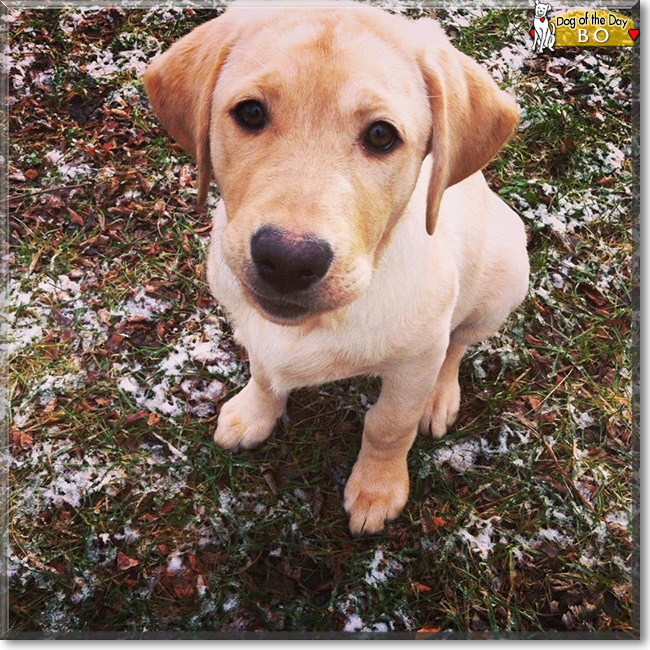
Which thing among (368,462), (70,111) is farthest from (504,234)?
(70,111)

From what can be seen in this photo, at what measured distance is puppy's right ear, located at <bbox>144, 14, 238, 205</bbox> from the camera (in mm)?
2150

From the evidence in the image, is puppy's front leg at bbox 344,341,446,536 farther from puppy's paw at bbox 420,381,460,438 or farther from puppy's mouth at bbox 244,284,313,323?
puppy's mouth at bbox 244,284,313,323

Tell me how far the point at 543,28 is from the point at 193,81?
1840mm

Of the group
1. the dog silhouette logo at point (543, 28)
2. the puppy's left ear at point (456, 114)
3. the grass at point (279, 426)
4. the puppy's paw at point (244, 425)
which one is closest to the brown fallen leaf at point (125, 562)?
the grass at point (279, 426)

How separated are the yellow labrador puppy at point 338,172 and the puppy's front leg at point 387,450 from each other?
0.05ft

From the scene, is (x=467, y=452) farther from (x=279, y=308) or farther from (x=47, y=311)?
(x=47, y=311)

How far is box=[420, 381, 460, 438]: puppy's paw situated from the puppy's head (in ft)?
4.78

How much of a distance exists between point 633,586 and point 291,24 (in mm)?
2911

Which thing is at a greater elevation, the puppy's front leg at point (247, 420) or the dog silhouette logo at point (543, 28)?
the dog silhouette logo at point (543, 28)

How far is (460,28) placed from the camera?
12.5ft

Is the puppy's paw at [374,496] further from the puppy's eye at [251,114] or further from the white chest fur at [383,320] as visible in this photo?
the puppy's eye at [251,114]

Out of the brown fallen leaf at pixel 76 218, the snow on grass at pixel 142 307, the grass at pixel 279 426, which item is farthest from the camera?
the brown fallen leaf at pixel 76 218

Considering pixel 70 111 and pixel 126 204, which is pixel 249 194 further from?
pixel 70 111

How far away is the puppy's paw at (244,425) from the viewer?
3451 mm
